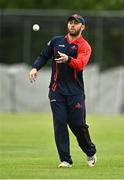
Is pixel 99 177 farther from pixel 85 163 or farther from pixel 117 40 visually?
pixel 117 40

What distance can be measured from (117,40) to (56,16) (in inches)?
138

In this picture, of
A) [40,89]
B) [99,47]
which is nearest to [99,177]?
[40,89]

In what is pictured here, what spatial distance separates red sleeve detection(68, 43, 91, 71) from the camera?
13.9 m

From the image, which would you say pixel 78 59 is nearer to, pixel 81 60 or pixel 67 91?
pixel 81 60

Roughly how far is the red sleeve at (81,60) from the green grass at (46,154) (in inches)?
60.2

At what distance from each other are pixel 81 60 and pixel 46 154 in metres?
3.73

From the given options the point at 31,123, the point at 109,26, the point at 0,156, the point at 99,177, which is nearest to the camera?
the point at 99,177

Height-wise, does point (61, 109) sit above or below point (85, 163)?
above

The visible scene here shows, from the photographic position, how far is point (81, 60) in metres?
14.0

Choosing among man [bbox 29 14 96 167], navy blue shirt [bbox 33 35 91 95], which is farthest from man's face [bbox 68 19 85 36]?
navy blue shirt [bbox 33 35 91 95]

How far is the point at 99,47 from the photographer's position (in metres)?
42.1

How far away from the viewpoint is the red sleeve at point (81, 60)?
1395 cm

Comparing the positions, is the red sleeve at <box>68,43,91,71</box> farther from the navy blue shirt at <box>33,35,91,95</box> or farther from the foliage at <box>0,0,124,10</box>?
the foliage at <box>0,0,124,10</box>

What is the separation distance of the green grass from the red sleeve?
153 centimetres
